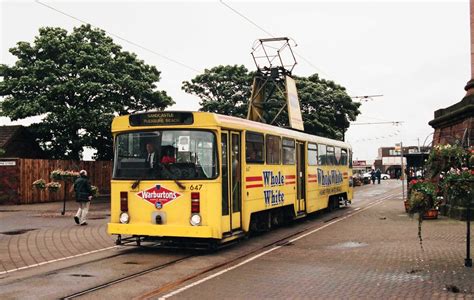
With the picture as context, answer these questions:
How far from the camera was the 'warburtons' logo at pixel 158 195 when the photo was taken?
Result: 11.7 metres

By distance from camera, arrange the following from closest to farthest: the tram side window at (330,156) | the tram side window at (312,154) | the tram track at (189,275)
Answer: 1. the tram track at (189,275)
2. the tram side window at (312,154)
3. the tram side window at (330,156)

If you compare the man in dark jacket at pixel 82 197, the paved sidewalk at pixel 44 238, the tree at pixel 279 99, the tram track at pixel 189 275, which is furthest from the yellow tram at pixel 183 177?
the tree at pixel 279 99

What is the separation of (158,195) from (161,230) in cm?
74

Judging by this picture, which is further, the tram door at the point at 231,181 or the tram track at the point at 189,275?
the tram door at the point at 231,181

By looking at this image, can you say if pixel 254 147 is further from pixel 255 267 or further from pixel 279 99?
pixel 279 99

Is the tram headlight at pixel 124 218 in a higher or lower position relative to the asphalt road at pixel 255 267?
higher

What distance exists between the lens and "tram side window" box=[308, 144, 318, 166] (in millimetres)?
19047

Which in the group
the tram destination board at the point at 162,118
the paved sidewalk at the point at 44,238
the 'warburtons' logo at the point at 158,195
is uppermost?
the tram destination board at the point at 162,118

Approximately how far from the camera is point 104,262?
10914 millimetres

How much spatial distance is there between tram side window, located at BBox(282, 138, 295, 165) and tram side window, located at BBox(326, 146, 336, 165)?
196 inches

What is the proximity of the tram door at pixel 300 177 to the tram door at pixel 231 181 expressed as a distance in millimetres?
5050

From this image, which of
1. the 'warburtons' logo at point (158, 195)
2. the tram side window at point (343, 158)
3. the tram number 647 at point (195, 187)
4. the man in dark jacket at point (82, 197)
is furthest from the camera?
the tram side window at point (343, 158)

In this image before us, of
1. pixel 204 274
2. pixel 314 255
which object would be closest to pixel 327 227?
pixel 314 255

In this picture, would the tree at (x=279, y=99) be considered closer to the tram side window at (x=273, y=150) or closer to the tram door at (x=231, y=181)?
the tram side window at (x=273, y=150)
